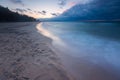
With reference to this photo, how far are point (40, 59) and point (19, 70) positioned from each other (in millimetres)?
1595

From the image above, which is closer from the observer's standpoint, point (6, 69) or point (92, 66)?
point (6, 69)

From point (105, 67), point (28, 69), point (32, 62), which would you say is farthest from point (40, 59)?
point (105, 67)

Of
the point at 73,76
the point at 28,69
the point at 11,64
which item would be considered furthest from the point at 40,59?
the point at 73,76

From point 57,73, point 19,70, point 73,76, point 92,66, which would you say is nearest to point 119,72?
point 92,66

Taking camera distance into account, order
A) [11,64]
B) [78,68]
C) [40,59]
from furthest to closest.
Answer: [40,59] → [78,68] → [11,64]

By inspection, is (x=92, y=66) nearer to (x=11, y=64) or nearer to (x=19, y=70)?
(x=19, y=70)

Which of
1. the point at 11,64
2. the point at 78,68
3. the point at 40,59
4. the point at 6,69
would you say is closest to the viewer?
the point at 6,69

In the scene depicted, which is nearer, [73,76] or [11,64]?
[73,76]

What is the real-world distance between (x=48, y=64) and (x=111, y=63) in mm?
4131

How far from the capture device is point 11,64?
4836mm

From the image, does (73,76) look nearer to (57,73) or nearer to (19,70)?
(57,73)

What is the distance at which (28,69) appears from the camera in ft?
15.0

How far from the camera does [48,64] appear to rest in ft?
17.3

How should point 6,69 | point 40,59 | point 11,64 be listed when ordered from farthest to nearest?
point 40,59
point 11,64
point 6,69
